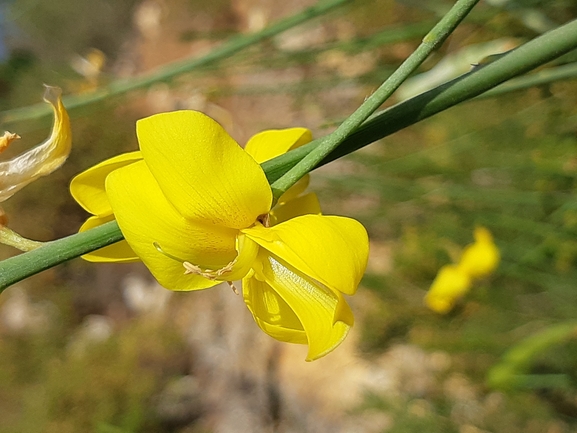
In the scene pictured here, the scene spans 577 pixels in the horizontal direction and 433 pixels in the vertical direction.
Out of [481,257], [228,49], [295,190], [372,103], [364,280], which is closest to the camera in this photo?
[372,103]

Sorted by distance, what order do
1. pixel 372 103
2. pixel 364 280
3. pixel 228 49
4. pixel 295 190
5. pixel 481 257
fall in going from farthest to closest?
pixel 364 280 < pixel 481 257 < pixel 228 49 < pixel 295 190 < pixel 372 103

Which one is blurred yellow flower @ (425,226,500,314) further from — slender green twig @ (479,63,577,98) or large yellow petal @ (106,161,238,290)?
large yellow petal @ (106,161,238,290)

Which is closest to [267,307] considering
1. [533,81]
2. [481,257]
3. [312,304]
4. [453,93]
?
[312,304]

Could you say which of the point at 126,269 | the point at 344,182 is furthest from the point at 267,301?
the point at 126,269

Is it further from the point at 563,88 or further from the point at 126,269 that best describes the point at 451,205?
the point at 126,269

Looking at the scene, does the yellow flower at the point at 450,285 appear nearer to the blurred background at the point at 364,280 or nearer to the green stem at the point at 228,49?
the blurred background at the point at 364,280

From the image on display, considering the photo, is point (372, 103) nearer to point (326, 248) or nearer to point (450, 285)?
point (326, 248)

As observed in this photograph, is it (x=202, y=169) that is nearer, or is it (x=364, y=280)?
(x=202, y=169)
